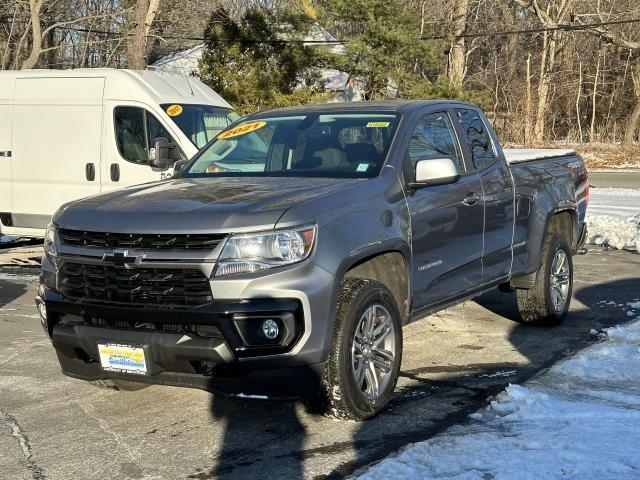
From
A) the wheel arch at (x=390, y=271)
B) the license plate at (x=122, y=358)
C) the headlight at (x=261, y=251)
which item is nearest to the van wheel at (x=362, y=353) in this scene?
the wheel arch at (x=390, y=271)

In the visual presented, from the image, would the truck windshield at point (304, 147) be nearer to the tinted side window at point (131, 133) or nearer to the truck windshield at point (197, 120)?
the truck windshield at point (197, 120)

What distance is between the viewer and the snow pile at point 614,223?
1265cm

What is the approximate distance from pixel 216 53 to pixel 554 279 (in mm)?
22763

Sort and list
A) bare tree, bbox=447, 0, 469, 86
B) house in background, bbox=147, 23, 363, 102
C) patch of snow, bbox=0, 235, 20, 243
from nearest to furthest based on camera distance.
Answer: patch of snow, bbox=0, 235, 20, 243 → house in background, bbox=147, 23, 363, 102 → bare tree, bbox=447, 0, 469, 86

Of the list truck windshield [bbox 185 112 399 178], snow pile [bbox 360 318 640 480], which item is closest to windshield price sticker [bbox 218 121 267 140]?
truck windshield [bbox 185 112 399 178]

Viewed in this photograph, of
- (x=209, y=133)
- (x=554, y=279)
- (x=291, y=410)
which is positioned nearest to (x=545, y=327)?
(x=554, y=279)

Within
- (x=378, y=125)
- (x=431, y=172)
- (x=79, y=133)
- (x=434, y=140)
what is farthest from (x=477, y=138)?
(x=79, y=133)

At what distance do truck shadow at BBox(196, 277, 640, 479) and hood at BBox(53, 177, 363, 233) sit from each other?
119 cm

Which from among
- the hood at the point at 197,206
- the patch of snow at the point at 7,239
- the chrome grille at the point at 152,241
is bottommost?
the patch of snow at the point at 7,239

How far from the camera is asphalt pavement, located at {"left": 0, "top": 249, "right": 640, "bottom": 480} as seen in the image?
14.6ft

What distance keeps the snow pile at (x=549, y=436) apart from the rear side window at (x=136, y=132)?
6.95 metres

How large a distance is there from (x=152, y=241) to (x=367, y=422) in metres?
1.60

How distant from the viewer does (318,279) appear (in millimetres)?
4590

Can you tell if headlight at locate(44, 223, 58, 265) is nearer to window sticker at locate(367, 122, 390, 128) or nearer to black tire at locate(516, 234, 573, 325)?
window sticker at locate(367, 122, 390, 128)
